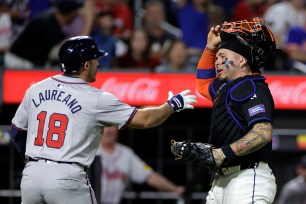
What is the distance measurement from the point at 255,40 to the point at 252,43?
3 cm

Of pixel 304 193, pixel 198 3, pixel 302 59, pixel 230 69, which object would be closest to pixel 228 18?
pixel 198 3

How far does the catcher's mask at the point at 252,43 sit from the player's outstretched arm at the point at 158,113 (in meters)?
0.47

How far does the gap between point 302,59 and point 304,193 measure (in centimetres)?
173

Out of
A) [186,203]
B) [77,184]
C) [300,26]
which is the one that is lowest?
[186,203]

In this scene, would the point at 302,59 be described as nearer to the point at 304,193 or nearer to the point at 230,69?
the point at 304,193

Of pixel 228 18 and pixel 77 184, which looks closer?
pixel 77 184

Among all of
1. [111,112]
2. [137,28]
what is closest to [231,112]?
[111,112]

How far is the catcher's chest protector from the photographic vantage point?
5.36m

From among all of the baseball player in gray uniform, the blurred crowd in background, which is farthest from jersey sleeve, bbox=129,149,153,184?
the baseball player in gray uniform

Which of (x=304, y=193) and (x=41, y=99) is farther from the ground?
(x=41, y=99)

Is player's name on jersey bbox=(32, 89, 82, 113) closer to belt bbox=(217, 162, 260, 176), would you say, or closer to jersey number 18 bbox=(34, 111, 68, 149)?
jersey number 18 bbox=(34, 111, 68, 149)

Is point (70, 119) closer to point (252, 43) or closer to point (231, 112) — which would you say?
point (231, 112)

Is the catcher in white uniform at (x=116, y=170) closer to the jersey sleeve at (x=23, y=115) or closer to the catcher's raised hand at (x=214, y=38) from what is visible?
the jersey sleeve at (x=23, y=115)

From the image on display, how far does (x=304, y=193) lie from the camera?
1031cm
